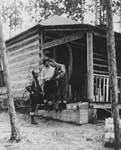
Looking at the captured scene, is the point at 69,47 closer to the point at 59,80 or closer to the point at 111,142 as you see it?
the point at 59,80

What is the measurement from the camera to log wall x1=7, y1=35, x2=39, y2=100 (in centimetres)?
1252

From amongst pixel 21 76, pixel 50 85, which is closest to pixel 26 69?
pixel 21 76

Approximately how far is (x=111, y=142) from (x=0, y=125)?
4603 mm

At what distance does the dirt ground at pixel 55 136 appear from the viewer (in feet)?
22.1

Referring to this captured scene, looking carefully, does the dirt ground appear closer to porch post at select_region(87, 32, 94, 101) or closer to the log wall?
porch post at select_region(87, 32, 94, 101)

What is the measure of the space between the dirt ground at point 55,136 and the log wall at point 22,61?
314cm

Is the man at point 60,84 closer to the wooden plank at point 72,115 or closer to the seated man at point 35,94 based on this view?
the wooden plank at point 72,115

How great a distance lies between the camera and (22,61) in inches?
540

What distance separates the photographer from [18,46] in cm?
1417

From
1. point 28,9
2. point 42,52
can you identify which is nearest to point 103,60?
point 42,52

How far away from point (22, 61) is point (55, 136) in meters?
6.65

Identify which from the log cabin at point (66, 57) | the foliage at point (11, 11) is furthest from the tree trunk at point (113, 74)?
the foliage at point (11, 11)

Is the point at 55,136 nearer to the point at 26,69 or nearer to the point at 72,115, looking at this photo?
the point at 72,115

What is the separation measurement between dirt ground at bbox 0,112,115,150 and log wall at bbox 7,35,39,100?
124 inches
